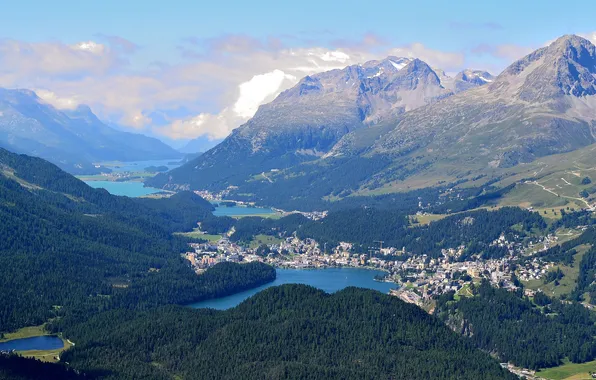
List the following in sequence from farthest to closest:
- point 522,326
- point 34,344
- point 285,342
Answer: point 522,326, point 34,344, point 285,342

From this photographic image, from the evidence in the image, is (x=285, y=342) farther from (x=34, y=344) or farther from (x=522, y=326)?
(x=522, y=326)

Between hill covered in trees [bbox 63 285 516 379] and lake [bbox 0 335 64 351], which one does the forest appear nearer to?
hill covered in trees [bbox 63 285 516 379]

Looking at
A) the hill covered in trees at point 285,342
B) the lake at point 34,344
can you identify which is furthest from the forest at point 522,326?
the lake at point 34,344

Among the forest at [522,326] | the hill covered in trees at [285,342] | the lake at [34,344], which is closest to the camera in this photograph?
the hill covered in trees at [285,342]

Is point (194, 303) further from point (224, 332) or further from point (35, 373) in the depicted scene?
point (35, 373)

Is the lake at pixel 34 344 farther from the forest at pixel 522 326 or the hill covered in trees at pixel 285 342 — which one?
the forest at pixel 522 326

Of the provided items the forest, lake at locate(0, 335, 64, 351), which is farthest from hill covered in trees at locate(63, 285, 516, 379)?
the forest

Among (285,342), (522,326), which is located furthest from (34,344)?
(522,326)

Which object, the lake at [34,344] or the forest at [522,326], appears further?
the forest at [522,326]
